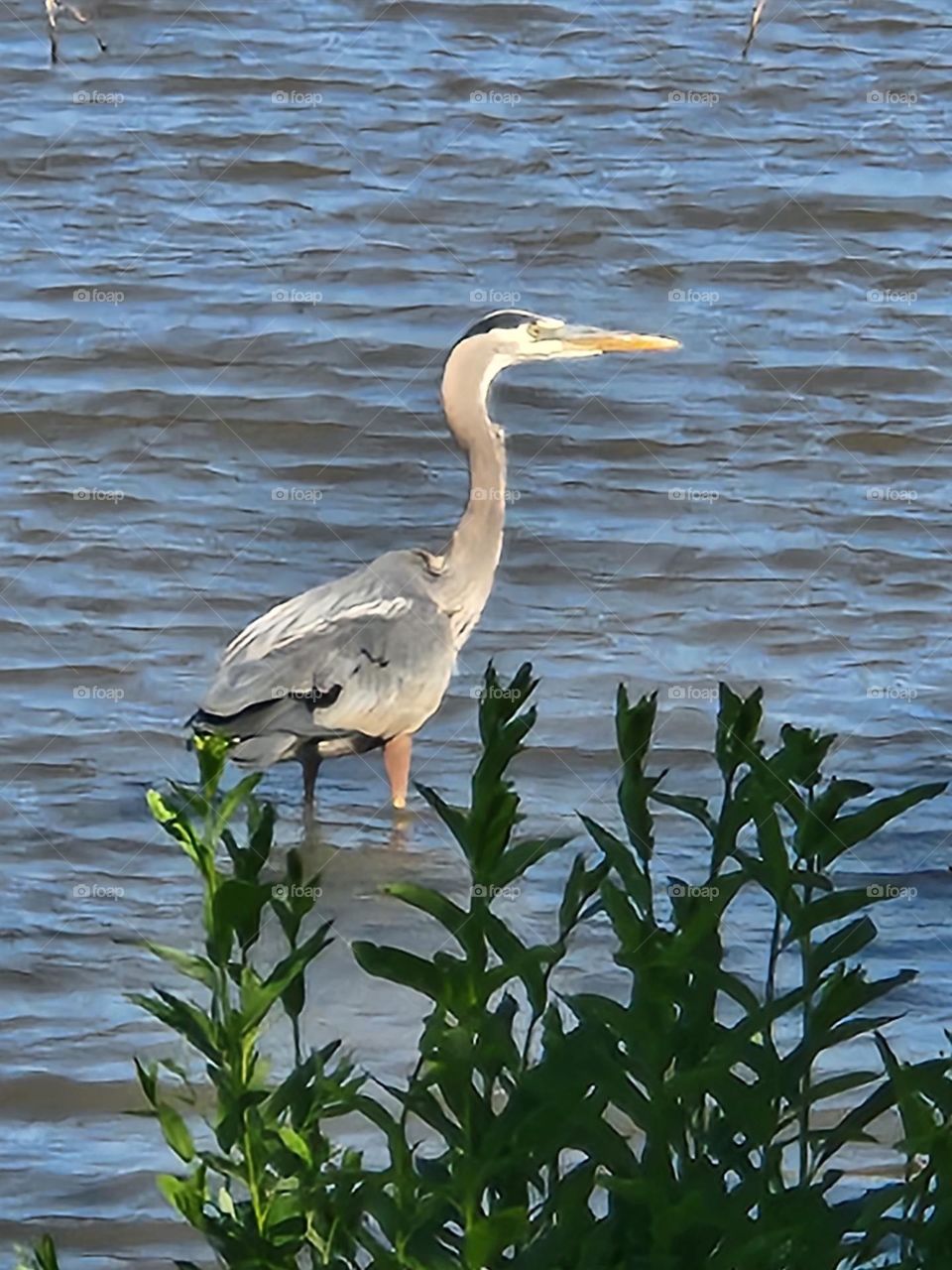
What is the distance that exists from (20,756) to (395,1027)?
1.43 m

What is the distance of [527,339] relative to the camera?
4891mm

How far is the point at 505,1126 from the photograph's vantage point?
1.45 metres

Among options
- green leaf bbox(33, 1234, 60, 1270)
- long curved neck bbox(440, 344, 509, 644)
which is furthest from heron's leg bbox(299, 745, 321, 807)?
green leaf bbox(33, 1234, 60, 1270)

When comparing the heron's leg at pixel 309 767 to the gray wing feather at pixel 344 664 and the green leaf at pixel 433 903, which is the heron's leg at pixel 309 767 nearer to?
Answer: the gray wing feather at pixel 344 664

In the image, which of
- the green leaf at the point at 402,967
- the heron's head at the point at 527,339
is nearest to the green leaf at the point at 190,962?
the green leaf at the point at 402,967

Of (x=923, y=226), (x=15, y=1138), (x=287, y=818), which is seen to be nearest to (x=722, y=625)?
(x=287, y=818)

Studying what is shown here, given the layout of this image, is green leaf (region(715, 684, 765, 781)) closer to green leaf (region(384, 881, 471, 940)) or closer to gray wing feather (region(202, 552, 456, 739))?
green leaf (region(384, 881, 471, 940))

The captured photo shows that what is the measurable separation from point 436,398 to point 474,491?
1652 millimetres

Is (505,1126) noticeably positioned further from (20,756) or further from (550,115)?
(550,115)

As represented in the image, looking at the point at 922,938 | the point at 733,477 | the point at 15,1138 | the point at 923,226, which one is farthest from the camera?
the point at 923,226

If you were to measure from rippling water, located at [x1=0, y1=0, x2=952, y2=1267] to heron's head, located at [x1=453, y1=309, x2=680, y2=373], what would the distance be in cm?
66

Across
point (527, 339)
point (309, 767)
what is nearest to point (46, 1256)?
point (309, 767)

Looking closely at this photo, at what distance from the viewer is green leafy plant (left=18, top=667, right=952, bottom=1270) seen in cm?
144

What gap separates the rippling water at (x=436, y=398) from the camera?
15.4 feet
